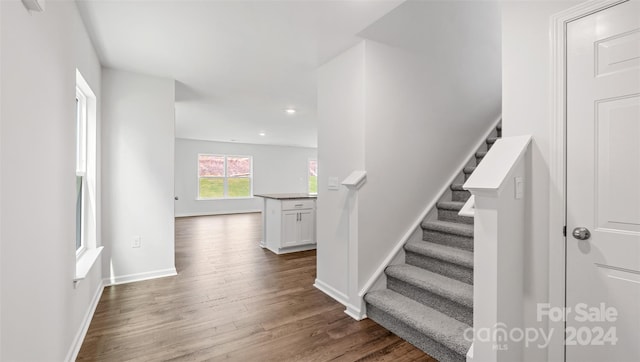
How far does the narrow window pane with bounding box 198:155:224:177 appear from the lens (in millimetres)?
9219

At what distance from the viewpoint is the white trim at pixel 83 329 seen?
6.17 ft

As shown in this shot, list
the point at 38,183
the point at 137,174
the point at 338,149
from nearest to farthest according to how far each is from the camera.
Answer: the point at 38,183 < the point at 338,149 < the point at 137,174

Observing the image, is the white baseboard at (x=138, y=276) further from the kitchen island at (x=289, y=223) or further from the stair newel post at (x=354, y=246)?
the stair newel post at (x=354, y=246)

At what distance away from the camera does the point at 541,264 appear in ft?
5.11

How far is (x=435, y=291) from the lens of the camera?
2197mm

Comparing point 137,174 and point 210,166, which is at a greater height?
point 210,166

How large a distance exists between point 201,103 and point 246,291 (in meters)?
3.24

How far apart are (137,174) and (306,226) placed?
2599 millimetres

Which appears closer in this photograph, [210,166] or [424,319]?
[424,319]

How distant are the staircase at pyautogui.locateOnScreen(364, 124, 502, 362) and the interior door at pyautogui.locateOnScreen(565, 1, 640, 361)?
63cm

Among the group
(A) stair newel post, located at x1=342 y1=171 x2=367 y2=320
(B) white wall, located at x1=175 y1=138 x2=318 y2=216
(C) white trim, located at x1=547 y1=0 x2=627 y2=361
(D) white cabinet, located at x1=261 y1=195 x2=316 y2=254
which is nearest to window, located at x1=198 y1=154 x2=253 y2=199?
(B) white wall, located at x1=175 y1=138 x2=318 y2=216

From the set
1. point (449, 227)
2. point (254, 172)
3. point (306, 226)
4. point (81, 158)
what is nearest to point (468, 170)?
point (449, 227)

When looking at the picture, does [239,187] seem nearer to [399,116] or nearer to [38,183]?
[399,116]

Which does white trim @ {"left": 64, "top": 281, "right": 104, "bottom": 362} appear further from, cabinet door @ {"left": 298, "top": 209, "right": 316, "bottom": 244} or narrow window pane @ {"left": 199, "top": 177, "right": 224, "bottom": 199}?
narrow window pane @ {"left": 199, "top": 177, "right": 224, "bottom": 199}
